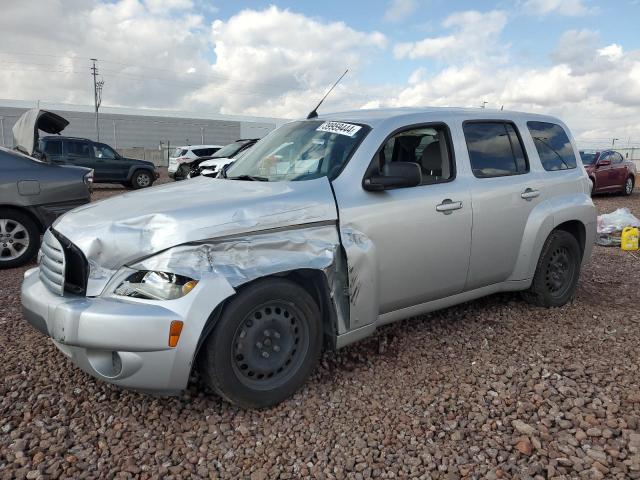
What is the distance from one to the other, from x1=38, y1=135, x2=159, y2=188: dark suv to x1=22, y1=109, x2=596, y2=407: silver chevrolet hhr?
14.5 metres

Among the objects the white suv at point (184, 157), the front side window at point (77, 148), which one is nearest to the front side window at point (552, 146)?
the front side window at point (77, 148)

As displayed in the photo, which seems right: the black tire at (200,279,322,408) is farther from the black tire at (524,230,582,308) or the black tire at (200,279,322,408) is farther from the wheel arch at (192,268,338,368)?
the black tire at (524,230,582,308)

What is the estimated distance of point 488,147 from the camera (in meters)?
4.16

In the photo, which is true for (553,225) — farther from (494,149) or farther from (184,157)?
(184,157)

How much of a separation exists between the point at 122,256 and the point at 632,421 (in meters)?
2.91

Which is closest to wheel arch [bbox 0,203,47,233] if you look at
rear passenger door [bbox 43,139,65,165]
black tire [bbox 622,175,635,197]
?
rear passenger door [bbox 43,139,65,165]

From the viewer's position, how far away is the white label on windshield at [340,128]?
361 cm

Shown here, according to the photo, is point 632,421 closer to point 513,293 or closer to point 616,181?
point 513,293

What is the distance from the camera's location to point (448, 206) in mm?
3695

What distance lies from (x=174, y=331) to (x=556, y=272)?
359cm

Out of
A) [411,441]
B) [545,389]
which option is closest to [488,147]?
[545,389]

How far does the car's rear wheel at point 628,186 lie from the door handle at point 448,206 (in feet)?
50.6

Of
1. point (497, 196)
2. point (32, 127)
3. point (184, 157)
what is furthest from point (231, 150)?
Result: point (497, 196)

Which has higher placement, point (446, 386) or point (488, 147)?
point (488, 147)
